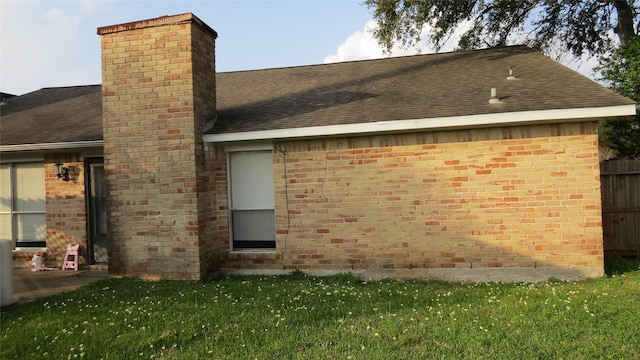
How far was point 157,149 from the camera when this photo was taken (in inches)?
306

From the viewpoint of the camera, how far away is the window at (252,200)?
8180 millimetres

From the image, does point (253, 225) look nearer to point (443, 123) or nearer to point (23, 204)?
point (443, 123)

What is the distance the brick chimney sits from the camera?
7.66 meters

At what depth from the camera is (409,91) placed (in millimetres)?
8766

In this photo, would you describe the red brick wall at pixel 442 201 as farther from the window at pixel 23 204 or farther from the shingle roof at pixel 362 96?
the window at pixel 23 204

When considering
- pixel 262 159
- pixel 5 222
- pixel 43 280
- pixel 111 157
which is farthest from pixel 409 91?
pixel 5 222

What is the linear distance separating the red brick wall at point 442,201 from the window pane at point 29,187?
495 centimetres

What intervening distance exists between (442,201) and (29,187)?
8.41 m

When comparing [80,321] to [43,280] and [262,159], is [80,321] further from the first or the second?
[262,159]

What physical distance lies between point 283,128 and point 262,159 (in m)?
0.88

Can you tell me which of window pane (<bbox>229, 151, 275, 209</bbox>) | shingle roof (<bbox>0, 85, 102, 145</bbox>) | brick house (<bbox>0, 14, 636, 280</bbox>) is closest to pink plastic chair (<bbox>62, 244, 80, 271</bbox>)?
brick house (<bbox>0, 14, 636, 280</bbox>)

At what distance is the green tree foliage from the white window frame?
27.2ft

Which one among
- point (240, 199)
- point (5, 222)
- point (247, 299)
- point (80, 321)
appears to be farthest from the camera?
point (5, 222)

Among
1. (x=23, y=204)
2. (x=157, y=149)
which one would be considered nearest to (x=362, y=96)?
(x=157, y=149)
